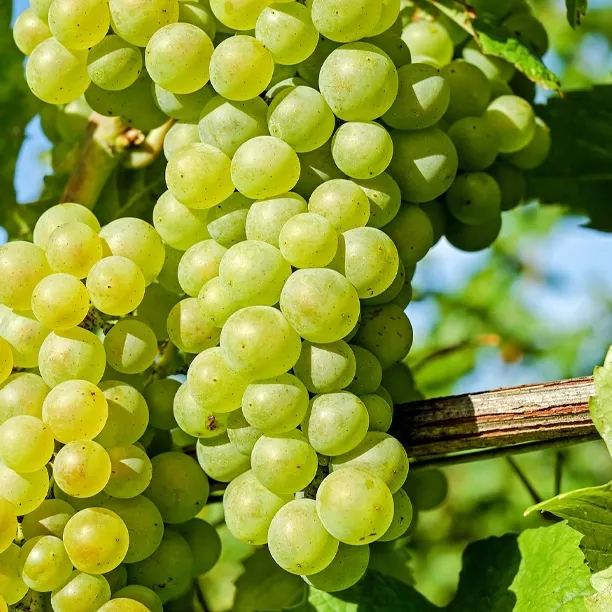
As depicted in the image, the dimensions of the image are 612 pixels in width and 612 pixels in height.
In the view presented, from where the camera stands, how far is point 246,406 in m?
0.89

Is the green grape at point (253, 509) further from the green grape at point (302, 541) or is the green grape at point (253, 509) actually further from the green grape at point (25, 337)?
the green grape at point (25, 337)

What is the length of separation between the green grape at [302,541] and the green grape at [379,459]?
0.19 feet

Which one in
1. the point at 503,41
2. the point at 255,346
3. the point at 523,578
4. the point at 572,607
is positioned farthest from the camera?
the point at 503,41

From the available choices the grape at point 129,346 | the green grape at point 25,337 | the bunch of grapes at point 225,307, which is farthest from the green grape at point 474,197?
the green grape at point 25,337

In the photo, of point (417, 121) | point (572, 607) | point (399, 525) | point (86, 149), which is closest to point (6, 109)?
point (86, 149)

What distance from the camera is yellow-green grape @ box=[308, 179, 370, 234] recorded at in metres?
0.92

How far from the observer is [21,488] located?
35.3 inches

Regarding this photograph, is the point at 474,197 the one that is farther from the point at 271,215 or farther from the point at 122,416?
the point at 122,416

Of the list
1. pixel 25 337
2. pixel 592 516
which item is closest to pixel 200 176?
pixel 25 337

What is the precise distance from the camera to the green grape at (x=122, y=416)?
0.95 metres

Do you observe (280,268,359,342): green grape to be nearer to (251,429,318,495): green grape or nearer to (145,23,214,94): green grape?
(251,429,318,495): green grape

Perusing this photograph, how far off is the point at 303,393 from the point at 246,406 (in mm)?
58

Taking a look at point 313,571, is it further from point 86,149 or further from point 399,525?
point 86,149

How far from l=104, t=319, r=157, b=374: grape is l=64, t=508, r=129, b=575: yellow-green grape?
16 cm
